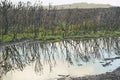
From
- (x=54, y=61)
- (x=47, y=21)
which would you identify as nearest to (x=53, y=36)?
(x=47, y=21)

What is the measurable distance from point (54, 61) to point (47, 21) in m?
24.4

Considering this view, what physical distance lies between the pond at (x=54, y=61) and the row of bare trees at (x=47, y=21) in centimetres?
824

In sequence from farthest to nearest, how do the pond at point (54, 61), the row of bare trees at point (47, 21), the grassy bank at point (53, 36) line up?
the row of bare trees at point (47, 21) → the grassy bank at point (53, 36) → the pond at point (54, 61)

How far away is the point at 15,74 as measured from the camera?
23578 millimetres

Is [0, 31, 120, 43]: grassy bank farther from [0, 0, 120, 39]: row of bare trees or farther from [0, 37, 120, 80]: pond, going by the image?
[0, 37, 120, 80]: pond

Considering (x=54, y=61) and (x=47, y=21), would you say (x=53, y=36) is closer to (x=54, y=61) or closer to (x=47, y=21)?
(x=47, y=21)

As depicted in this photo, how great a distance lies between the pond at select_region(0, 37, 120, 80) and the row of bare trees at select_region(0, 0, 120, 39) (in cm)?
824

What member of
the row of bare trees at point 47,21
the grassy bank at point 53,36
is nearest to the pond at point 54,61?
the grassy bank at point 53,36

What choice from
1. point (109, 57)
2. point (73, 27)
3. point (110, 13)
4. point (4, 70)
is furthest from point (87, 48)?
point (110, 13)

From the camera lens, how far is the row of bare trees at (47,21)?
1768 inches

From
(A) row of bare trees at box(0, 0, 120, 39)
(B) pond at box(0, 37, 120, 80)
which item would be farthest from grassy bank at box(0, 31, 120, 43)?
(B) pond at box(0, 37, 120, 80)

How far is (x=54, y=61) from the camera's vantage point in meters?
28.3

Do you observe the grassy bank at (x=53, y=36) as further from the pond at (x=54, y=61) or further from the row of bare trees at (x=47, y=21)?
the pond at (x=54, y=61)

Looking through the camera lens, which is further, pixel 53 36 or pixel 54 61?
pixel 53 36
